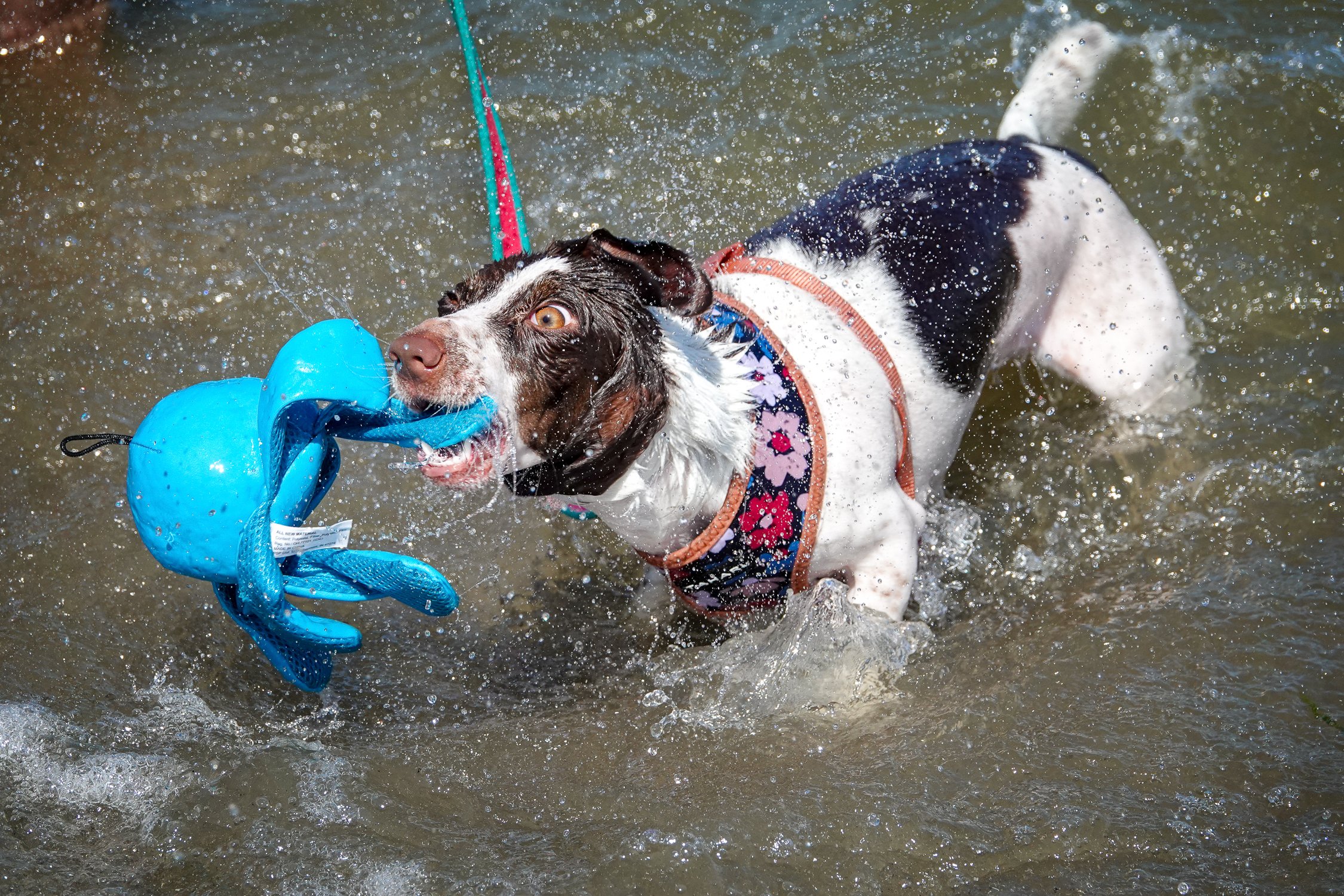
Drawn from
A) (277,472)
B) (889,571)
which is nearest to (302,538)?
(277,472)

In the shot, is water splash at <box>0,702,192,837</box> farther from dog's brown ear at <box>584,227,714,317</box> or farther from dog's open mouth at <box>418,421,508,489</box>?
dog's brown ear at <box>584,227,714,317</box>

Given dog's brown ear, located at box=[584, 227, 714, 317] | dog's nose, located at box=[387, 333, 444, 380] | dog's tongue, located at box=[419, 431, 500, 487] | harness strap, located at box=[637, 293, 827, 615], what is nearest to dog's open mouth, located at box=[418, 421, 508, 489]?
dog's tongue, located at box=[419, 431, 500, 487]

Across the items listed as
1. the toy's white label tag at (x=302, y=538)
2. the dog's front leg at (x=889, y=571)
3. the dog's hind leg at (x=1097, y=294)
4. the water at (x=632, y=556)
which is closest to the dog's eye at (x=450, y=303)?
the toy's white label tag at (x=302, y=538)

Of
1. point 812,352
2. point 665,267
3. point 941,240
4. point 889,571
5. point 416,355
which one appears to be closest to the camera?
point 416,355

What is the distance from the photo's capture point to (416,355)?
2.45 m

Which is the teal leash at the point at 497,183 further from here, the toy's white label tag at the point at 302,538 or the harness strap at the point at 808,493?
the toy's white label tag at the point at 302,538

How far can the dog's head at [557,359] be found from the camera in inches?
99.7

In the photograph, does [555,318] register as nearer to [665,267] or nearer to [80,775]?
[665,267]

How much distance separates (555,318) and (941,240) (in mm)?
1565

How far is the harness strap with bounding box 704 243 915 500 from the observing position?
341 cm

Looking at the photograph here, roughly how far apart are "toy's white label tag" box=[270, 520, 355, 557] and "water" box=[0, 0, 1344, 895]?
87 cm

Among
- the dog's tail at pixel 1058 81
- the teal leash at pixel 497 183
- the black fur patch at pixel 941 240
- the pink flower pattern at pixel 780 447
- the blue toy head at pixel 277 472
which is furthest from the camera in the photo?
the dog's tail at pixel 1058 81

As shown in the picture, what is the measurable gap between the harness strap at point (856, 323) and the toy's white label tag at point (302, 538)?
1.55 metres

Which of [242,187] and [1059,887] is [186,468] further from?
[242,187]
